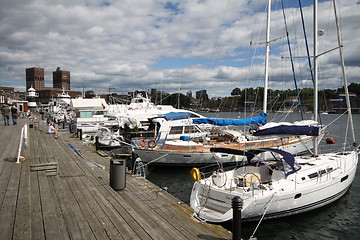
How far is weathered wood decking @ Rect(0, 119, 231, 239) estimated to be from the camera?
5008 mm

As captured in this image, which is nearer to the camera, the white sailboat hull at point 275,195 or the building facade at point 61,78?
the white sailboat hull at point 275,195

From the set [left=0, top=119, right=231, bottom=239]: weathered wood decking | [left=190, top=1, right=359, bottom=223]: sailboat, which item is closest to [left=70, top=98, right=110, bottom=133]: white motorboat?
[left=0, top=119, right=231, bottom=239]: weathered wood decking

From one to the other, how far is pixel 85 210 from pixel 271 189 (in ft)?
20.1

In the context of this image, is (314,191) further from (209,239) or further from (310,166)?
(209,239)

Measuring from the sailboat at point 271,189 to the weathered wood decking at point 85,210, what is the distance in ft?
5.65

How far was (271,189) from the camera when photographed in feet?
29.1

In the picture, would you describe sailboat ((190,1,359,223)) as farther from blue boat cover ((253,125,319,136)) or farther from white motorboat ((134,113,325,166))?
white motorboat ((134,113,325,166))

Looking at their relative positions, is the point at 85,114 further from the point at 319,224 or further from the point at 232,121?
the point at 319,224

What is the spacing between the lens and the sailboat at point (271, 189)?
27.7ft

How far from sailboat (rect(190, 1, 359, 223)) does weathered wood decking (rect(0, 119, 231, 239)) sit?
1.72 metres

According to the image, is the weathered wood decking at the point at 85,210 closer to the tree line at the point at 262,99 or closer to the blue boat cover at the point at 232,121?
the blue boat cover at the point at 232,121

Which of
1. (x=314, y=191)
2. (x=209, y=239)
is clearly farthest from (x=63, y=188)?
(x=314, y=191)

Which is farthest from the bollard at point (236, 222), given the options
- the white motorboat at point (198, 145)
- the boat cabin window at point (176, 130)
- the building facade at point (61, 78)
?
the building facade at point (61, 78)

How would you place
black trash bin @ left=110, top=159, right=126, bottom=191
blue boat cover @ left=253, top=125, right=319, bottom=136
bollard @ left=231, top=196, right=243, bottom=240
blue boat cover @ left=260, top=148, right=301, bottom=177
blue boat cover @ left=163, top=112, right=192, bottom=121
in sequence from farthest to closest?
blue boat cover @ left=163, top=112, right=192, bottom=121 < blue boat cover @ left=253, top=125, right=319, bottom=136 < blue boat cover @ left=260, top=148, right=301, bottom=177 < black trash bin @ left=110, top=159, right=126, bottom=191 < bollard @ left=231, top=196, right=243, bottom=240
